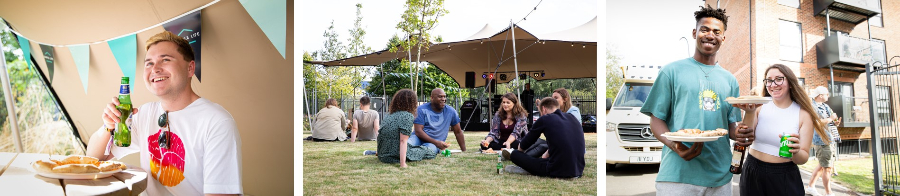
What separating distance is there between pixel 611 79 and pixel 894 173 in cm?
159

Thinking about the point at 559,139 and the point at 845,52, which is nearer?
the point at 845,52

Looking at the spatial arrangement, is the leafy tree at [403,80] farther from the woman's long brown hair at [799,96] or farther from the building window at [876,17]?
the building window at [876,17]

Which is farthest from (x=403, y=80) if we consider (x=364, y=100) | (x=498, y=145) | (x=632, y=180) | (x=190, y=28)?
(x=632, y=180)

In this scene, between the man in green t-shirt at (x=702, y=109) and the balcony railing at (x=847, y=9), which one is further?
the balcony railing at (x=847, y=9)

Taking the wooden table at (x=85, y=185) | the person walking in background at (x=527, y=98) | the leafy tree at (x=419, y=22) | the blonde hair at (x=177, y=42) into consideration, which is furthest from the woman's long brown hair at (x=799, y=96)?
the blonde hair at (x=177, y=42)

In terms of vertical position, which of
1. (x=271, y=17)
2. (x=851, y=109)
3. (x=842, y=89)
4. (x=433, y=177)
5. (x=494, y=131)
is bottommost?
(x=433, y=177)

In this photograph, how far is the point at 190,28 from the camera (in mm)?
3223

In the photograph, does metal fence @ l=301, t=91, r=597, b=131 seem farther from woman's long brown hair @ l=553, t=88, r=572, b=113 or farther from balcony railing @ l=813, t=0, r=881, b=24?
balcony railing @ l=813, t=0, r=881, b=24

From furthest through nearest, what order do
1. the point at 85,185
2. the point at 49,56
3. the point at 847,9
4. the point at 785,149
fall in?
the point at 49,56
the point at 847,9
the point at 785,149
the point at 85,185

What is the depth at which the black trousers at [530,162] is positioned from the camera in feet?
12.5

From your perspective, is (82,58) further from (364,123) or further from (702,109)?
(702,109)

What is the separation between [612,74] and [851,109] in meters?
1.27

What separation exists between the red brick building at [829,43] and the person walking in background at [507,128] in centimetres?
142

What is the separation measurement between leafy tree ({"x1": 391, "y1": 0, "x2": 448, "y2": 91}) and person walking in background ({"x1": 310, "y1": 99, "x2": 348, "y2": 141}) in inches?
25.1
